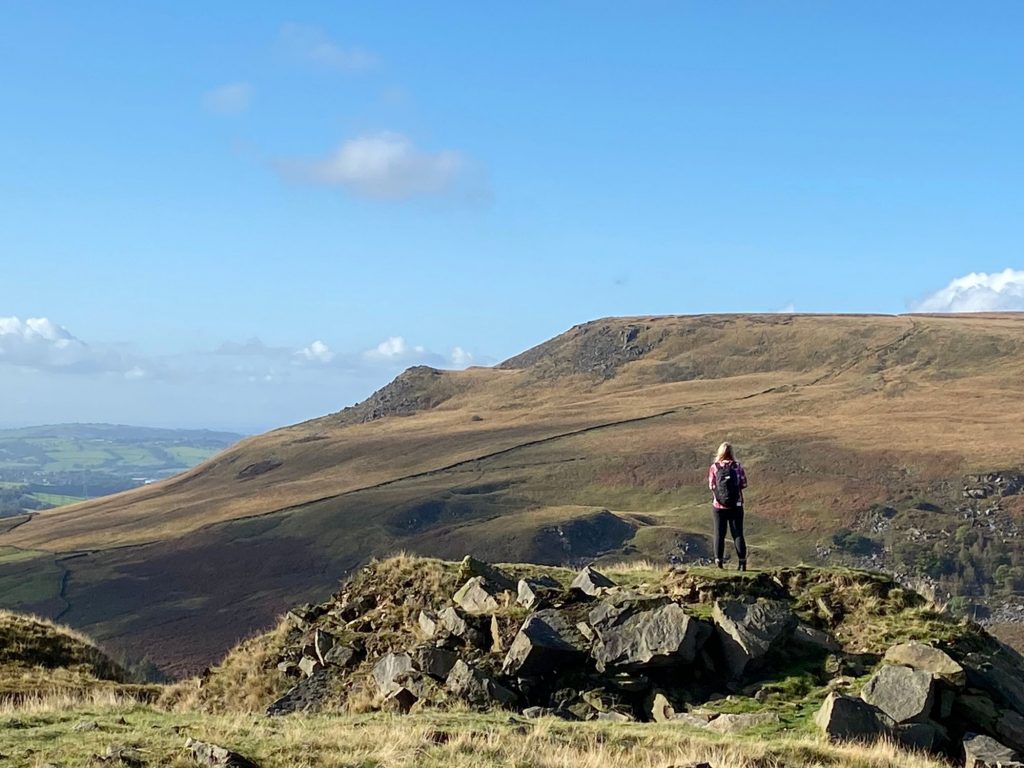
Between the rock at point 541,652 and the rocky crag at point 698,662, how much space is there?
0.03m

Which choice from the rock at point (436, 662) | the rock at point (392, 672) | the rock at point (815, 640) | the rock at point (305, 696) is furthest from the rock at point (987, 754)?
the rock at point (305, 696)

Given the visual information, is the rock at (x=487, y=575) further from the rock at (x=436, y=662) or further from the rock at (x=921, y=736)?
the rock at (x=921, y=736)

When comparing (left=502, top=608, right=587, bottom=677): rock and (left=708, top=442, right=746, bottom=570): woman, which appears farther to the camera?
(left=708, top=442, right=746, bottom=570): woman

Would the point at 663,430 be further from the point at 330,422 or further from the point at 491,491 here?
the point at 330,422

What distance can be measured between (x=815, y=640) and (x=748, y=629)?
1369 mm

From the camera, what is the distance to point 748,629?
16.0 metres

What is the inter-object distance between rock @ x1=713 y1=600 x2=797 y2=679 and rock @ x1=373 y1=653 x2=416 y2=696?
5.68 metres

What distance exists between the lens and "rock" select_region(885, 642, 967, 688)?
47.6ft

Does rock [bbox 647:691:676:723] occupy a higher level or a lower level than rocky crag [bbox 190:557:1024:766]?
lower

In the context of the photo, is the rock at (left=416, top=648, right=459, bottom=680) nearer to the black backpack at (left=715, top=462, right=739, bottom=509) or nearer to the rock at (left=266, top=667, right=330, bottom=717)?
the rock at (left=266, top=667, right=330, bottom=717)

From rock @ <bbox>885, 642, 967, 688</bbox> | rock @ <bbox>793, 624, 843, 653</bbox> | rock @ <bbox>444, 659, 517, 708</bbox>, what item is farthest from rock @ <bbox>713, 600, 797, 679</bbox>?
rock @ <bbox>444, 659, 517, 708</bbox>

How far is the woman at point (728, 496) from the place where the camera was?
763 inches

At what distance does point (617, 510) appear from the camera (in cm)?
9450

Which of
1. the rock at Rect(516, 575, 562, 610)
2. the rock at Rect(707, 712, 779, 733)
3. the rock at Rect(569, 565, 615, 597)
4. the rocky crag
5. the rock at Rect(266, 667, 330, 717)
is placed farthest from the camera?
the rock at Rect(569, 565, 615, 597)
